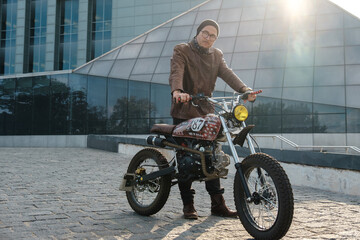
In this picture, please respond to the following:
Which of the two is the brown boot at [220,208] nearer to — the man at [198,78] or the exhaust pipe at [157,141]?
the man at [198,78]

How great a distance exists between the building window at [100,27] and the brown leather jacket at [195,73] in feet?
116

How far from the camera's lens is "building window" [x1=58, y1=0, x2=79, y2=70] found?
38903 mm

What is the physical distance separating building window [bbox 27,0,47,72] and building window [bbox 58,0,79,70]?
73.9 inches

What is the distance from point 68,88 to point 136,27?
13642mm

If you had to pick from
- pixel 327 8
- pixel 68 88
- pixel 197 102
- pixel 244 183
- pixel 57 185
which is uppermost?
pixel 327 8

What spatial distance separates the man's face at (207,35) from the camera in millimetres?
4047

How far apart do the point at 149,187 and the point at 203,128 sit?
3.62ft

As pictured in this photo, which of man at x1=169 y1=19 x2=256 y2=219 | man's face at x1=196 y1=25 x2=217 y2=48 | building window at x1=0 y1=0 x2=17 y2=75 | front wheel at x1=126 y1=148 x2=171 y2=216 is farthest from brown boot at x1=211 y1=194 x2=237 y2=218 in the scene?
building window at x1=0 y1=0 x2=17 y2=75

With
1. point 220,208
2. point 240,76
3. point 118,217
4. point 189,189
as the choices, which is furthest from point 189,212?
point 240,76

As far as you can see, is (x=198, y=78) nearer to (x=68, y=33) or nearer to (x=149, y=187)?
(x=149, y=187)

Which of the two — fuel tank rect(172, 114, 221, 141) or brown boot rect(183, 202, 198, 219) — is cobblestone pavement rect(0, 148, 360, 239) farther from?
fuel tank rect(172, 114, 221, 141)

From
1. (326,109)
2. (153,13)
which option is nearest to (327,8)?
(326,109)

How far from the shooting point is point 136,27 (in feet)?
123

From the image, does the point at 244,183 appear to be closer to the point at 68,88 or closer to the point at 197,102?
the point at 197,102
